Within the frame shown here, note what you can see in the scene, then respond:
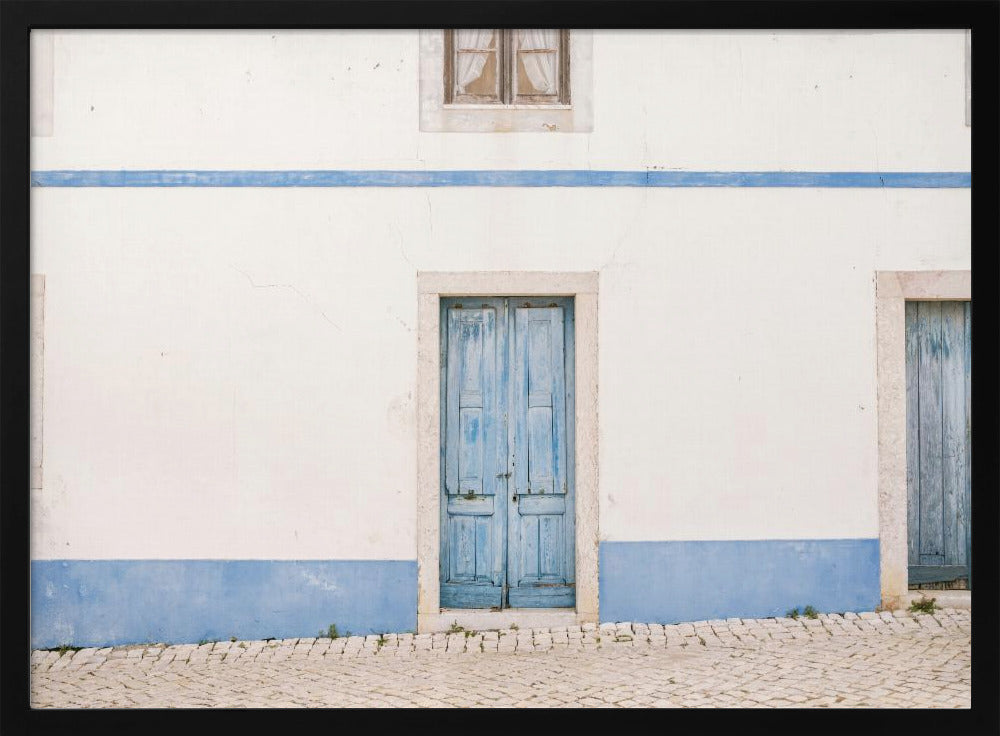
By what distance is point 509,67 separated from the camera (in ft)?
20.7

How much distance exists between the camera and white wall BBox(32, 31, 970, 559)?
610 cm

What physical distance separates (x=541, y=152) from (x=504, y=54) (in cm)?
71

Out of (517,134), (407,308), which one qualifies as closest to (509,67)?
(517,134)

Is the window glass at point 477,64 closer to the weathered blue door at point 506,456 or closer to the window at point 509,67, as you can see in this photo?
the window at point 509,67

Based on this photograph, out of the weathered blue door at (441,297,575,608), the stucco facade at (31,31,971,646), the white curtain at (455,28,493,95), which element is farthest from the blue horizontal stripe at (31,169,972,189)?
the weathered blue door at (441,297,575,608)

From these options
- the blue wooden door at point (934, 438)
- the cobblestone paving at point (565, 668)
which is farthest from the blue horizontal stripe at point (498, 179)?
the cobblestone paving at point (565, 668)

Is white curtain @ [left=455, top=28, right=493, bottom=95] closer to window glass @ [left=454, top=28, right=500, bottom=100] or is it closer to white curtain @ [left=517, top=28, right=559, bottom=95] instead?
window glass @ [left=454, top=28, right=500, bottom=100]

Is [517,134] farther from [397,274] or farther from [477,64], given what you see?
[397,274]

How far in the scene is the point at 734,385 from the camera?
6.23 m

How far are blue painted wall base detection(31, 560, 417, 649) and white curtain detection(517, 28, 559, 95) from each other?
3.25 metres

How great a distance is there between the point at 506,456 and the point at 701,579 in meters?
1.45

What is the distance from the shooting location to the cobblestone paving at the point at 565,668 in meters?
5.05

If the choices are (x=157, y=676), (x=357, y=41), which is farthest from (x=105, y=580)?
(x=357, y=41)
